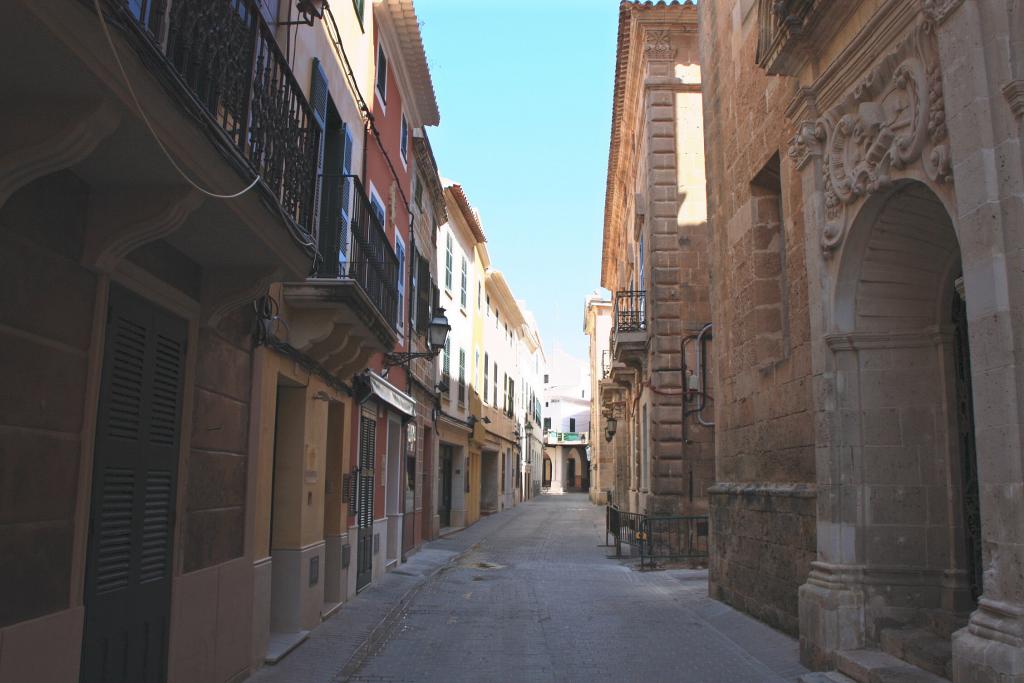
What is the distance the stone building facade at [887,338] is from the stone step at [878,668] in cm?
4

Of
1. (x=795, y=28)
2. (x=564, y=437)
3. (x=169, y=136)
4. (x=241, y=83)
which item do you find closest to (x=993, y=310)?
(x=795, y=28)

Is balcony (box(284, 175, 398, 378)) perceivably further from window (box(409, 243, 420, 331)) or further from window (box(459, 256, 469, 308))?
window (box(459, 256, 469, 308))

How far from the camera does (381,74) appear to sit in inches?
542

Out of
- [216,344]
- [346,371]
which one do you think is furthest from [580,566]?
[216,344]

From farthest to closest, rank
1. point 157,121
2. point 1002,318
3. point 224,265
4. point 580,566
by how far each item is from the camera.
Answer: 1. point 580,566
2. point 224,265
3. point 1002,318
4. point 157,121

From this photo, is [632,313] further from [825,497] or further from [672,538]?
[825,497]

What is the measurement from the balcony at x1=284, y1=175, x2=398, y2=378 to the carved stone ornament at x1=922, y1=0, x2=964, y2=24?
527 cm

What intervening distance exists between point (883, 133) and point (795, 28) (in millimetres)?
1682

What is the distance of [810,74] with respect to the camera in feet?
26.7

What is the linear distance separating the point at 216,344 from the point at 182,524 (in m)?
1.41

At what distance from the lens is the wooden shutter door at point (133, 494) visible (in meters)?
5.05

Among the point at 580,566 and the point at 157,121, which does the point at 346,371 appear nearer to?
the point at 157,121

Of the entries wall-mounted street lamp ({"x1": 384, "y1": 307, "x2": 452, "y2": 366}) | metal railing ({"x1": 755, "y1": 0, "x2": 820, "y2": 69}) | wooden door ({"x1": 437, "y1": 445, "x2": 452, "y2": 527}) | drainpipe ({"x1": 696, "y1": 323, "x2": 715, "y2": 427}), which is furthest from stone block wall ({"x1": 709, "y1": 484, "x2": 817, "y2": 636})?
wooden door ({"x1": 437, "y1": 445, "x2": 452, "y2": 527})

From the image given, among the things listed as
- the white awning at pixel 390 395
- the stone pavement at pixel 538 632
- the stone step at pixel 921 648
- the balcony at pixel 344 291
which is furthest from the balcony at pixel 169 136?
the white awning at pixel 390 395
